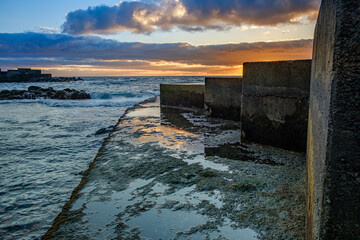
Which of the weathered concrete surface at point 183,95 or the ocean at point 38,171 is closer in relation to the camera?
the ocean at point 38,171

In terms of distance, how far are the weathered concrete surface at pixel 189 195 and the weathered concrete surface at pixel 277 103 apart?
0.24m

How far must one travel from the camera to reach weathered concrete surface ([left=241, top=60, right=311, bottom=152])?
11.8ft

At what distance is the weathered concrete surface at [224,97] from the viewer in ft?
21.2

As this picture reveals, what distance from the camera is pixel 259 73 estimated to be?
407 cm

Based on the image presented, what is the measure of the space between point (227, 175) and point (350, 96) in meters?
2.13

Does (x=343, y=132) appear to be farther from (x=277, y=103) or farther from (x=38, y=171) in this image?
(x=38, y=171)

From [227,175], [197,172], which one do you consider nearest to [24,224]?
[197,172]

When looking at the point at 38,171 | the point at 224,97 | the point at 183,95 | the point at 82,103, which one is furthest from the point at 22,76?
the point at 38,171

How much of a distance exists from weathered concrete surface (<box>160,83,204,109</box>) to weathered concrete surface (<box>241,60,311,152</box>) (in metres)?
4.48

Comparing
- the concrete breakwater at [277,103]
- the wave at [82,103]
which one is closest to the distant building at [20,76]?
the wave at [82,103]

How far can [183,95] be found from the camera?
9.59 m

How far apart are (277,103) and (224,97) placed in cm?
289

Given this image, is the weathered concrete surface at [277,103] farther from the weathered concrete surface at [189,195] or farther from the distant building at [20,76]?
the distant building at [20,76]

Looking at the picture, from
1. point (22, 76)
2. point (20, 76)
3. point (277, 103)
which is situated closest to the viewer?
point (277, 103)
